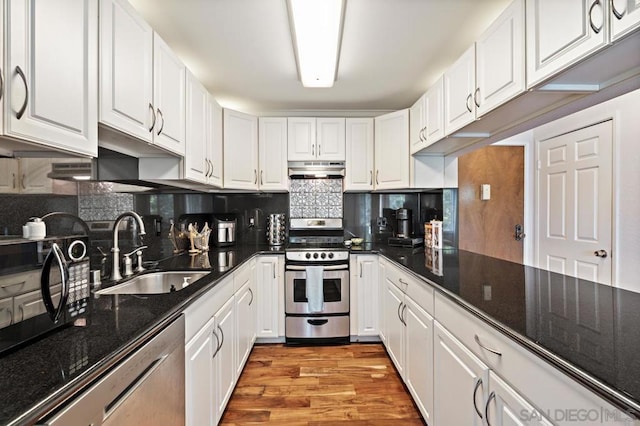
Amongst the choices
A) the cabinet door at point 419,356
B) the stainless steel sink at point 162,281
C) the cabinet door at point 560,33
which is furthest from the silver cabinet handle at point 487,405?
the stainless steel sink at point 162,281

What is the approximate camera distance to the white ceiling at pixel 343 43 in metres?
1.77

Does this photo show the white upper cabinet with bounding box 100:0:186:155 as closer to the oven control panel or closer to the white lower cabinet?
the oven control panel

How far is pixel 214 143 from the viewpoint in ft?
8.54

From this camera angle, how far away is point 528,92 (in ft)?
4.26

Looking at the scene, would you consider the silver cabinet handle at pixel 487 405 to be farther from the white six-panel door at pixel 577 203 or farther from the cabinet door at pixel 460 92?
the white six-panel door at pixel 577 203

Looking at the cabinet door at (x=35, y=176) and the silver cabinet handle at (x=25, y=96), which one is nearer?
the silver cabinet handle at (x=25, y=96)

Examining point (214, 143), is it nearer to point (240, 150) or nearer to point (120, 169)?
point (240, 150)

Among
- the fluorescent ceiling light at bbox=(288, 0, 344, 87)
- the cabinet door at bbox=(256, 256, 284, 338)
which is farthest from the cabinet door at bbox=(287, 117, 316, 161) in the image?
the cabinet door at bbox=(256, 256, 284, 338)

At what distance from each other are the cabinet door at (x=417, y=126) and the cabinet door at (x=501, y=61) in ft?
2.87

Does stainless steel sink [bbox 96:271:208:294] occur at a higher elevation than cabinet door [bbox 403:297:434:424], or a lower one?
higher

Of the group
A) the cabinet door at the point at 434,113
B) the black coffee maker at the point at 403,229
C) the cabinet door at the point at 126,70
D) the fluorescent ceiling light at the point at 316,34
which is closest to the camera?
the cabinet door at the point at 126,70

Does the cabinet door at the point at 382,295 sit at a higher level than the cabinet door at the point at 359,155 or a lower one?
lower

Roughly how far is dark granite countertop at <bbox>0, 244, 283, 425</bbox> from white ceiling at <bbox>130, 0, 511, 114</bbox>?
5.34 feet

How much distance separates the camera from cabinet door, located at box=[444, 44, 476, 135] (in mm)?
1753
